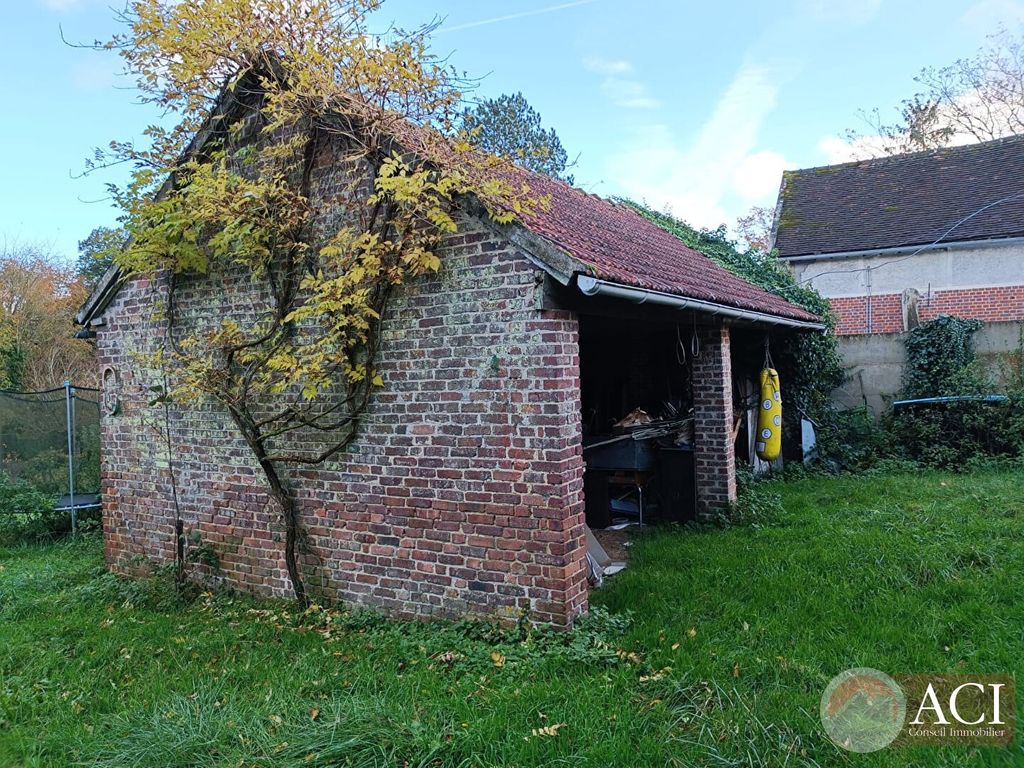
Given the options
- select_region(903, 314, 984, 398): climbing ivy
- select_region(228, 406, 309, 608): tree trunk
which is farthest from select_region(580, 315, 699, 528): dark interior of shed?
select_region(903, 314, 984, 398): climbing ivy

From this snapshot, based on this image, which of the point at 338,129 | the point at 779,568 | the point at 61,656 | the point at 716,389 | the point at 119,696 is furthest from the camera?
the point at 716,389

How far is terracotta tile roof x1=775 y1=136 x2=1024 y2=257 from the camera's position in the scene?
50.1 feet

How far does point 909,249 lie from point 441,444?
576 inches

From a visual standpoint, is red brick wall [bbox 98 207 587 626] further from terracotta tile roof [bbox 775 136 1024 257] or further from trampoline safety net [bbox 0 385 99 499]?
terracotta tile roof [bbox 775 136 1024 257]

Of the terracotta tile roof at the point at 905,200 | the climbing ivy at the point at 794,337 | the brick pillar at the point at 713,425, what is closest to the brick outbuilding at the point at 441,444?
the brick pillar at the point at 713,425

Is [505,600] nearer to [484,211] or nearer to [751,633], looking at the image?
[751,633]

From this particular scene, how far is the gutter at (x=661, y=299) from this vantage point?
440 cm

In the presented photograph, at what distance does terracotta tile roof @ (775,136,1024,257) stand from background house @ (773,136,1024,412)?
0.02 meters

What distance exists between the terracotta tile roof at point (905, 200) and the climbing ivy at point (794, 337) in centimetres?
578

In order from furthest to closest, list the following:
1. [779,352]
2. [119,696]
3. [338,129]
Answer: [779,352], [338,129], [119,696]

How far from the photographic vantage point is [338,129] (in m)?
5.40

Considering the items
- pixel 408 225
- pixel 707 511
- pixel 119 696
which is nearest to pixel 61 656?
pixel 119 696

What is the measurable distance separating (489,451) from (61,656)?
3621 millimetres

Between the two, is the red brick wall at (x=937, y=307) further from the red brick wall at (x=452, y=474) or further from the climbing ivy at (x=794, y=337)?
the red brick wall at (x=452, y=474)
